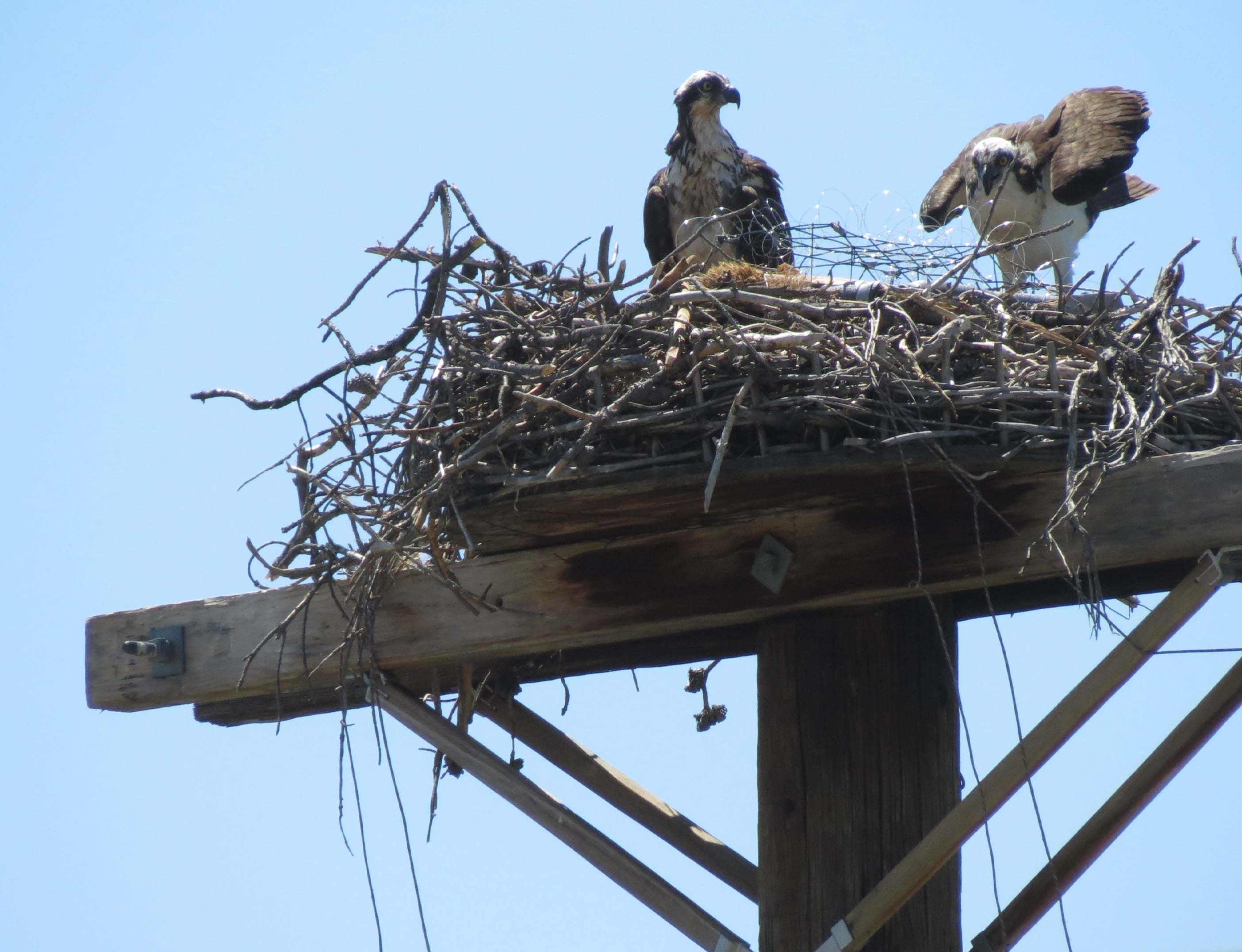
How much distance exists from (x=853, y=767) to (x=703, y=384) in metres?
0.94

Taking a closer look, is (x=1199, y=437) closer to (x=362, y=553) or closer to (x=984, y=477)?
(x=984, y=477)

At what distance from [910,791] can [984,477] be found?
756mm

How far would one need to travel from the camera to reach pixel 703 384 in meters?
3.27

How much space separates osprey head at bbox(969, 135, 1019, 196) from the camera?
23.5 feet

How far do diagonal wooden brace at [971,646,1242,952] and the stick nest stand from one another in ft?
1.93

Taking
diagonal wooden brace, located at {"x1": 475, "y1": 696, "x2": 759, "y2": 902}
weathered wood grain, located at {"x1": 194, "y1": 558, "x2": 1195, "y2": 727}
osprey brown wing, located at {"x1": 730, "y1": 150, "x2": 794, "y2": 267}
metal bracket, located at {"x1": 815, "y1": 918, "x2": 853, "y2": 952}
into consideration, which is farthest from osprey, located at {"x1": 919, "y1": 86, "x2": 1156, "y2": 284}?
Answer: metal bracket, located at {"x1": 815, "y1": 918, "x2": 853, "y2": 952}

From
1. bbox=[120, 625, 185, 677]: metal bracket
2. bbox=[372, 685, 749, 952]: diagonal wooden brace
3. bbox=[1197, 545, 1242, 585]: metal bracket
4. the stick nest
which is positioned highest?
the stick nest

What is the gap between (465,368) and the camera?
3.49 metres

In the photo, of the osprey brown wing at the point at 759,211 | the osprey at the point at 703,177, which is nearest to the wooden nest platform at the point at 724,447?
the osprey brown wing at the point at 759,211

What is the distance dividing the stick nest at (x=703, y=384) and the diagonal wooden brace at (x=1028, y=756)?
0.31m

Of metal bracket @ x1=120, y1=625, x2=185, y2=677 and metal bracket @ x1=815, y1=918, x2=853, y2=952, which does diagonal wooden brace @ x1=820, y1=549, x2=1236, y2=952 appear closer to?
metal bracket @ x1=815, y1=918, x2=853, y2=952

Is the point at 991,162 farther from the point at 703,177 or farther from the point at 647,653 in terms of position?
the point at 647,653

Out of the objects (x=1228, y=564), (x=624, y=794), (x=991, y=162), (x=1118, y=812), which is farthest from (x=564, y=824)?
(x=991, y=162)

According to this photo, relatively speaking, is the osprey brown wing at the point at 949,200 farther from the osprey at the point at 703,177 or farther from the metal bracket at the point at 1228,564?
the metal bracket at the point at 1228,564
